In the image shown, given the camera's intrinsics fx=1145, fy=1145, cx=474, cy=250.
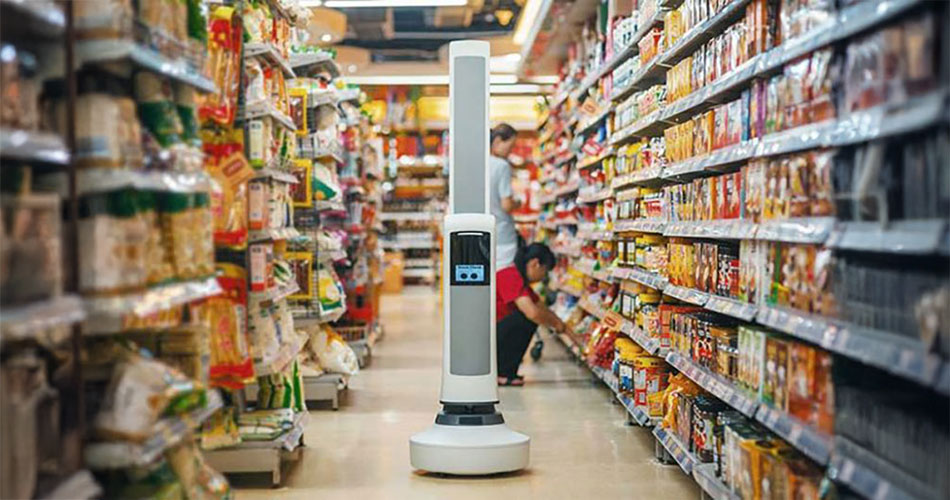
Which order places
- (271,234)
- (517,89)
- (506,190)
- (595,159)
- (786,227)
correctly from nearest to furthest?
1. (786,227)
2. (271,234)
3. (595,159)
4. (506,190)
5. (517,89)

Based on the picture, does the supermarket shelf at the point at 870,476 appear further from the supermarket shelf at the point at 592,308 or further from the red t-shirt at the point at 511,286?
the red t-shirt at the point at 511,286

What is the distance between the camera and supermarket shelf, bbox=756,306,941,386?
7.67ft

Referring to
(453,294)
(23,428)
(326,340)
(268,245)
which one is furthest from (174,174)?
(326,340)

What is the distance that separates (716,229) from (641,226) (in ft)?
5.63

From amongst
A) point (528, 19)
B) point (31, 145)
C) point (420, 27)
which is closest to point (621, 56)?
point (528, 19)

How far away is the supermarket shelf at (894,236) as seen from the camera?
2326 millimetres

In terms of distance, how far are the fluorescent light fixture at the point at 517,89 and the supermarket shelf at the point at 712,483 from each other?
1374 centimetres

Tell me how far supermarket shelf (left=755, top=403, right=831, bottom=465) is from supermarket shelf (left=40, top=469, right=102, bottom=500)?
182cm

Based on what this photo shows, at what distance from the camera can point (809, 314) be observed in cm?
327

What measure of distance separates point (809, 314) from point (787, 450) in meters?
0.57

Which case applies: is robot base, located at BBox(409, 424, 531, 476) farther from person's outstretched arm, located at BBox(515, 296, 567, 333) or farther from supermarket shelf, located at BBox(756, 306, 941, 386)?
person's outstretched arm, located at BBox(515, 296, 567, 333)

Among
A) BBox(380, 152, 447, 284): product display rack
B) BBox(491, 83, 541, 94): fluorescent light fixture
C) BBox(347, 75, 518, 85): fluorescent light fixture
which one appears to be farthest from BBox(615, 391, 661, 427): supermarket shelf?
BBox(380, 152, 447, 284): product display rack

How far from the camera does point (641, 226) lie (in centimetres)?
600

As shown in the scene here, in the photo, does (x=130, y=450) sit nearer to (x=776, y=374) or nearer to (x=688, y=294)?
(x=776, y=374)
